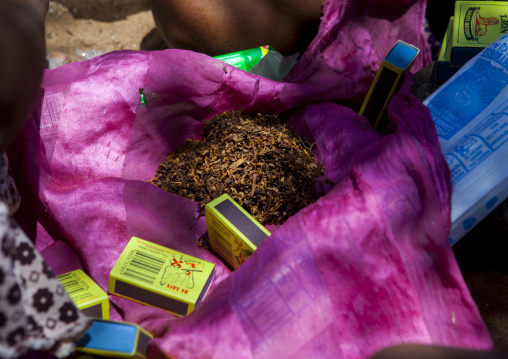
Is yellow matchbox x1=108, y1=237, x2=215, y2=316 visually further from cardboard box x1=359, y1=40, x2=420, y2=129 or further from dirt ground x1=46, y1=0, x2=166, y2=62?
dirt ground x1=46, y1=0, x2=166, y2=62

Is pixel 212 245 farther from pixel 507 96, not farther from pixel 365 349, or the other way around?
pixel 507 96

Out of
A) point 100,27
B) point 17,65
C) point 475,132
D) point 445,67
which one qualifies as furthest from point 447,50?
point 100,27

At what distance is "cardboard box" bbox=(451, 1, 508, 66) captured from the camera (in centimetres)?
151

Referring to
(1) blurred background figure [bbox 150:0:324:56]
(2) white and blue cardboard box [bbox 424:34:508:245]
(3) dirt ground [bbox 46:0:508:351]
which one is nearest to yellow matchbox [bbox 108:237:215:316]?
(2) white and blue cardboard box [bbox 424:34:508:245]

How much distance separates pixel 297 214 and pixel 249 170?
0.94 ft

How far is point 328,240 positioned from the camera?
1069 millimetres

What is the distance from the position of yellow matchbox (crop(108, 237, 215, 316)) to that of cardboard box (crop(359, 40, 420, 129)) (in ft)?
2.58

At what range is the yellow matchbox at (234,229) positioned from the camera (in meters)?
1.17

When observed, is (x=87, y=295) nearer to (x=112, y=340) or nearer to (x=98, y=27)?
(x=112, y=340)

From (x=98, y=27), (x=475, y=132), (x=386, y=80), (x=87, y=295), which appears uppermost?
(x=475, y=132)

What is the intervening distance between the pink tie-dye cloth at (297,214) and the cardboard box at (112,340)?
0.18ft

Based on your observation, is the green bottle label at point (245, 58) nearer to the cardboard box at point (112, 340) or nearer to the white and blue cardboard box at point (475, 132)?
the white and blue cardboard box at point (475, 132)

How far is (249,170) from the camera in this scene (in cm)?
137

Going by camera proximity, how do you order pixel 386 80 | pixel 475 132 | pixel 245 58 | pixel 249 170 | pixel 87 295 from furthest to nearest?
pixel 245 58 → pixel 386 80 → pixel 249 170 → pixel 475 132 → pixel 87 295
